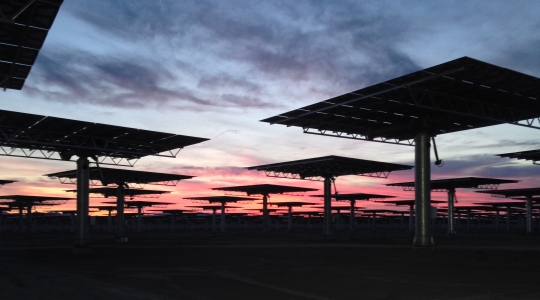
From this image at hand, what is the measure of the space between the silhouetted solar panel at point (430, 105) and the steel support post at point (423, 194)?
148cm

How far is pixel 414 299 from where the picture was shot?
1593 cm

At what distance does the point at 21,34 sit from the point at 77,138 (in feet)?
69.9

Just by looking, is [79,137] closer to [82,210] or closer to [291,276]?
[82,210]

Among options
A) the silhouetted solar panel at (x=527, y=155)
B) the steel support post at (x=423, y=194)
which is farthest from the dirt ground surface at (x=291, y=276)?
the silhouetted solar panel at (x=527, y=155)

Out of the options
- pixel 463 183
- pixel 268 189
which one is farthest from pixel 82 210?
pixel 463 183

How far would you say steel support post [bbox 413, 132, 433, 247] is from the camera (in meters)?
30.9

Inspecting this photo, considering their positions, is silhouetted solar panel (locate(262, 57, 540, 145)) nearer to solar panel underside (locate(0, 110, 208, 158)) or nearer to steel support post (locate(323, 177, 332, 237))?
solar panel underside (locate(0, 110, 208, 158))

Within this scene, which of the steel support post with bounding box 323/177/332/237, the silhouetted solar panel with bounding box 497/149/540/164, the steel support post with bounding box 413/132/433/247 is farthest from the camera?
the steel support post with bounding box 323/177/332/237

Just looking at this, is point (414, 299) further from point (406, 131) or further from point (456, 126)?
point (456, 126)

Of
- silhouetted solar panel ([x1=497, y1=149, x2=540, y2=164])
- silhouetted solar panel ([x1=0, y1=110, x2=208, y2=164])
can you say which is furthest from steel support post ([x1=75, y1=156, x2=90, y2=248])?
silhouetted solar panel ([x1=497, y1=149, x2=540, y2=164])

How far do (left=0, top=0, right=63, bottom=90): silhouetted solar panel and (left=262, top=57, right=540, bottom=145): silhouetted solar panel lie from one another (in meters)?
16.0

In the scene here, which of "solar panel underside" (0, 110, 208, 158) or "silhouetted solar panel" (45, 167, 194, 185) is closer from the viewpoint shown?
"solar panel underside" (0, 110, 208, 158)

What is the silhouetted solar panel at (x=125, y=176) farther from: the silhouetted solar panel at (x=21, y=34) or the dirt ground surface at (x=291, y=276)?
the silhouetted solar panel at (x=21, y=34)

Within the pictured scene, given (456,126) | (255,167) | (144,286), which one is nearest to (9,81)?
(144,286)
